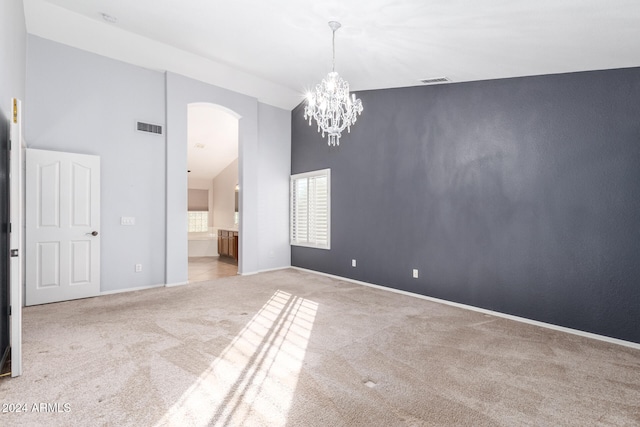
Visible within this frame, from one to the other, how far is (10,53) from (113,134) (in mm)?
1968

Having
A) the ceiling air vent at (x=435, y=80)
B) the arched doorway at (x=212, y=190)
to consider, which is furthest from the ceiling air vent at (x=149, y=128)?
the ceiling air vent at (x=435, y=80)

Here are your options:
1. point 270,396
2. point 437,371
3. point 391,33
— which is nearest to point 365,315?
point 437,371

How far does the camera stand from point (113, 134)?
5027 mm

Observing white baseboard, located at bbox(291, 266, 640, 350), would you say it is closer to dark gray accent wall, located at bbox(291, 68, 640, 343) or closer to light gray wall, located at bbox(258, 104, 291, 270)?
dark gray accent wall, located at bbox(291, 68, 640, 343)

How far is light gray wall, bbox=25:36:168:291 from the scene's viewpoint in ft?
14.7

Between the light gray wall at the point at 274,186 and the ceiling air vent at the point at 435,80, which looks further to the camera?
the light gray wall at the point at 274,186

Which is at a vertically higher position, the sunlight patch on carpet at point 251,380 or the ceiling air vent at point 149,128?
the ceiling air vent at point 149,128

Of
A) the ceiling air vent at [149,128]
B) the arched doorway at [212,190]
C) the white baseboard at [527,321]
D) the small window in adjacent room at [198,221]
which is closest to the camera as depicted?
the white baseboard at [527,321]

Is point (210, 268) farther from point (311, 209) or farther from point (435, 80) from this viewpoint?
point (435, 80)

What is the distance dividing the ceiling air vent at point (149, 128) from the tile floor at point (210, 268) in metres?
2.76

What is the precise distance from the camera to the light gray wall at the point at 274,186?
6.95 m

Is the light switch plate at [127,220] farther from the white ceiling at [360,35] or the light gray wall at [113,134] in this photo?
the white ceiling at [360,35]

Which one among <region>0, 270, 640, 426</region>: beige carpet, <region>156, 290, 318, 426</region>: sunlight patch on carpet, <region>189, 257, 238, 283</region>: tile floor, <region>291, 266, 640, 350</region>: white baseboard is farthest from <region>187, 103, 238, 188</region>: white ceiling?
<region>291, 266, 640, 350</region>: white baseboard

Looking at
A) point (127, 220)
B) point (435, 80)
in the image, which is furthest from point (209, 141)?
point (435, 80)
